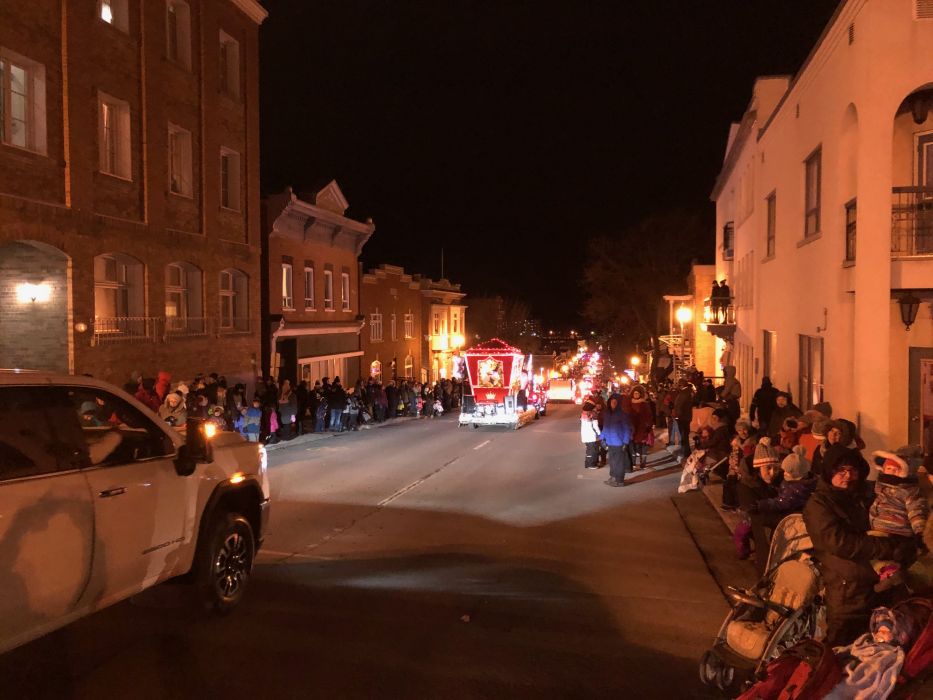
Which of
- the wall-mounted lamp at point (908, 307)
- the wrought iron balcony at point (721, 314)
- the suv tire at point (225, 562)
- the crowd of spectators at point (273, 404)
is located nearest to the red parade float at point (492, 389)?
the crowd of spectators at point (273, 404)

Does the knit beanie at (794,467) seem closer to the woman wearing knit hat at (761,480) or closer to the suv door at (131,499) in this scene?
the woman wearing knit hat at (761,480)

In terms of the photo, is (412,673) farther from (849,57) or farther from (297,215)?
(297,215)

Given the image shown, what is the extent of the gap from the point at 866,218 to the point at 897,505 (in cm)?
589

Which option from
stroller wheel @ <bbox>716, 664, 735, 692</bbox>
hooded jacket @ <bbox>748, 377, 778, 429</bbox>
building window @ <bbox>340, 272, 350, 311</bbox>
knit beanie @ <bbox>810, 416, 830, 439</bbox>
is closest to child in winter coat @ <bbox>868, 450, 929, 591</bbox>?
stroller wheel @ <bbox>716, 664, 735, 692</bbox>

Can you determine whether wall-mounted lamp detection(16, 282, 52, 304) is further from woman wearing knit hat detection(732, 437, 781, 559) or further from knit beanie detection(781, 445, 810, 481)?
knit beanie detection(781, 445, 810, 481)

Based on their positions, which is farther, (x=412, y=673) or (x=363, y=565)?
(x=363, y=565)

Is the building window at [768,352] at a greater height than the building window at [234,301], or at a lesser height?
lesser


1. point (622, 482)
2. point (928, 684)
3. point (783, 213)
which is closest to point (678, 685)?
point (928, 684)

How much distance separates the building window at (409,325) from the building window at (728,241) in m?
19.5

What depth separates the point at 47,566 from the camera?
4.80 m

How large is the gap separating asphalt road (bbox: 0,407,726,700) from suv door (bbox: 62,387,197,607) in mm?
579

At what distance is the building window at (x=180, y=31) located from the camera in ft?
68.4

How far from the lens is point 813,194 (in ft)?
48.2

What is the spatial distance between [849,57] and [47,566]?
11658 millimetres
